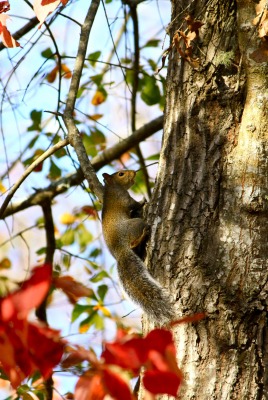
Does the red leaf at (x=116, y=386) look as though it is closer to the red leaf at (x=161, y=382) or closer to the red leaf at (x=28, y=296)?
the red leaf at (x=161, y=382)

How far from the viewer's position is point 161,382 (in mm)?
1172

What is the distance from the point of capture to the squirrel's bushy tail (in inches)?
81.7

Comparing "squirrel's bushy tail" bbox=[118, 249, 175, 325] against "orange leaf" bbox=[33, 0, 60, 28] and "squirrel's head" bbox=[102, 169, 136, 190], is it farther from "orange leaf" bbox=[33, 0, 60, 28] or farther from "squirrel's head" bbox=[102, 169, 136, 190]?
"squirrel's head" bbox=[102, 169, 136, 190]

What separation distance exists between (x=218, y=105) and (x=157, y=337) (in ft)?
3.83

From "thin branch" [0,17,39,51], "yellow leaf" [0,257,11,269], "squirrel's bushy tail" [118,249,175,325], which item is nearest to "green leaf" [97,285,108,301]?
"squirrel's bushy tail" [118,249,175,325]

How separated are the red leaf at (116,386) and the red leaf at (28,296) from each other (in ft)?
0.63

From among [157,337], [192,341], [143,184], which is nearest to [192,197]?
[192,341]

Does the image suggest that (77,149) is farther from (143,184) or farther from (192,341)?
(143,184)

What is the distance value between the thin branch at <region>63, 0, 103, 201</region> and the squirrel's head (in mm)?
1411

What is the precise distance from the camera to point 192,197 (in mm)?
2119

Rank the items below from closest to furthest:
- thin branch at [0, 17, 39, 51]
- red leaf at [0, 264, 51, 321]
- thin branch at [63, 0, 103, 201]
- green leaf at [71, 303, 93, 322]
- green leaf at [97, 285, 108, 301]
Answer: red leaf at [0, 264, 51, 321] < thin branch at [63, 0, 103, 201] < thin branch at [0, 17, 39, 51] < green leaf at [71, 303, 93, 322] < green leaf at [97, 285, 108, 301]

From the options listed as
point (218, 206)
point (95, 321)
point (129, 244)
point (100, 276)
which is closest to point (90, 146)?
point (100, 276)

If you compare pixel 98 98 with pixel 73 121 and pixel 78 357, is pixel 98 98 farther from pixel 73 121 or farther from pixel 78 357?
pixel 78 357

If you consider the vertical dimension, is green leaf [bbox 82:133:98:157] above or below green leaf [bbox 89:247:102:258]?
above
